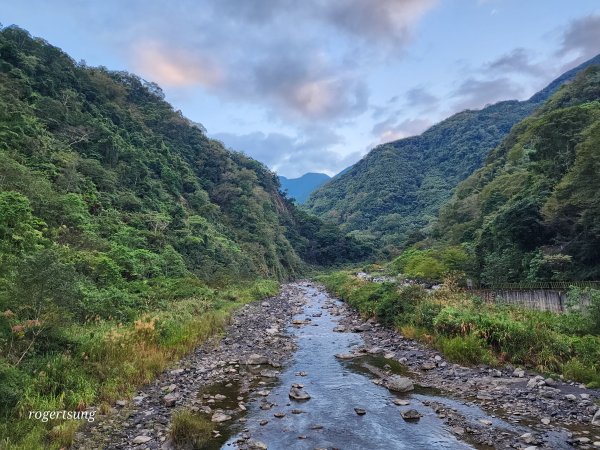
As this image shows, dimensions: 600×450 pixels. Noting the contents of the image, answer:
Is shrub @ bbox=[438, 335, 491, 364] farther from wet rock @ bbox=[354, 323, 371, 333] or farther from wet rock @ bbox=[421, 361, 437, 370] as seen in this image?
wet rock @ bbox=[354, 323, 371, 333]

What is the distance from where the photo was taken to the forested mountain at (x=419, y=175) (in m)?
148

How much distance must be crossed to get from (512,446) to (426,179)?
170283 mm

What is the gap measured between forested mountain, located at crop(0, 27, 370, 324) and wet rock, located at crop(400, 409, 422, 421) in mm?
10100

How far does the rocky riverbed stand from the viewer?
8.83m

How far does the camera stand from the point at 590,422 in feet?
29.6

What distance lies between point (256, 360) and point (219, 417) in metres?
5.77

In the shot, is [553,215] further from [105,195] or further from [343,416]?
[105,195]

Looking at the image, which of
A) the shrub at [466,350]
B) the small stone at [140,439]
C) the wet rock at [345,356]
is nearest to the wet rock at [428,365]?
the shrub at [466,350]

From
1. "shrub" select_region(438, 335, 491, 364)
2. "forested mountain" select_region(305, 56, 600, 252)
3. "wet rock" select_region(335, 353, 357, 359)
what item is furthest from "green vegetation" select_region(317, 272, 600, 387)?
"forested mountain" select_region(305, 56, 600, 252)

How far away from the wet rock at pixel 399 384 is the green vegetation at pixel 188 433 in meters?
5.98

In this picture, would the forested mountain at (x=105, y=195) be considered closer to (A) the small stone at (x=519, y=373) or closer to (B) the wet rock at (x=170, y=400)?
(B) the wet rock at (x=170, y=400)

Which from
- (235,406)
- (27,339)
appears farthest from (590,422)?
(27,339)

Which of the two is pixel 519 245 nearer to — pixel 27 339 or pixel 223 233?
pixel 27 339

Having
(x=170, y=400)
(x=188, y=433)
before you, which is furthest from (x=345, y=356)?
(x=188, y=433)
